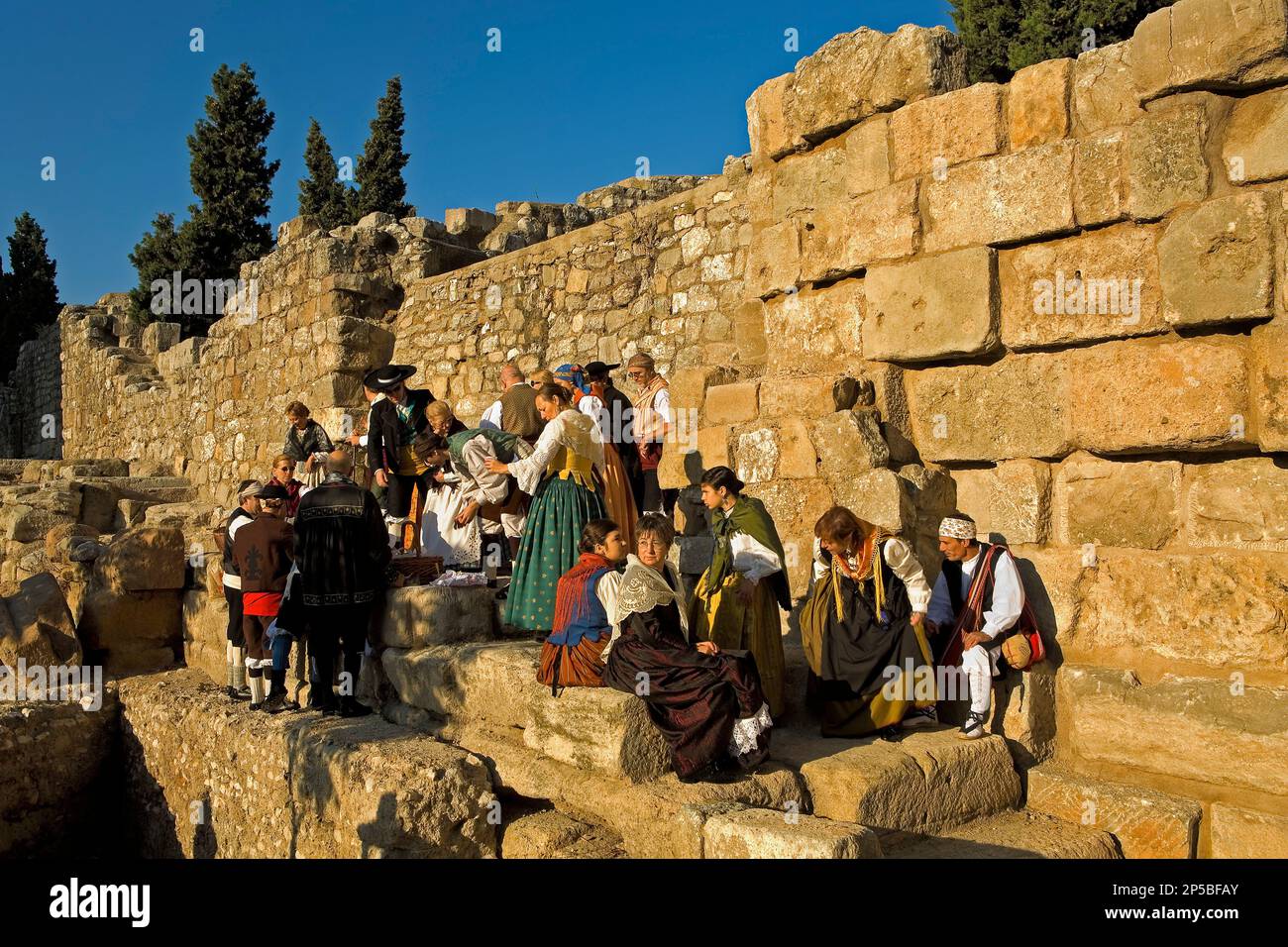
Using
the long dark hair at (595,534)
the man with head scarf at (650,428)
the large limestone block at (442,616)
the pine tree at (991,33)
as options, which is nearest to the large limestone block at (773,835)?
the long dark hair at (595,534)

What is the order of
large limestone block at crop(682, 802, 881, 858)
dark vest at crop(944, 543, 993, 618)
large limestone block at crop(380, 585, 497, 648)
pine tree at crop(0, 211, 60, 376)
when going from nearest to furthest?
large limestone block at crop(682, 802, 881, 858) → dark vest at crop(944, 543, 993, 618) → large limestone block at crop(380, 585, 497, 648) → pine tree at crop(0, 211, 60, 376)

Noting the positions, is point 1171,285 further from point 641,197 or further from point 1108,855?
point 641,197

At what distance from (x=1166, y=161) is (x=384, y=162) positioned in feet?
79.4

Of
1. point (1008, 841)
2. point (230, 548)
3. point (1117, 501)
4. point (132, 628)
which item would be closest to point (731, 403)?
point (1117, 501)

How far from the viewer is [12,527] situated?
1109cm

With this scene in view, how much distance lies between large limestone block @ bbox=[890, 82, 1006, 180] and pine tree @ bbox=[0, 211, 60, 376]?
97.1ft

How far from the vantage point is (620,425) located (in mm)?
6676

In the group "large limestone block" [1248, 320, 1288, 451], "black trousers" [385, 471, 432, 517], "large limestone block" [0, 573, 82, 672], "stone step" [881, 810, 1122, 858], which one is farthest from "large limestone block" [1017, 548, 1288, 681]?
"large limestone block" [0, 573, 82, 672]

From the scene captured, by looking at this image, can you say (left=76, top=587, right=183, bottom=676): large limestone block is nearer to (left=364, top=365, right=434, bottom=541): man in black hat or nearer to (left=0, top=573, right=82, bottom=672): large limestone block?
(left=0, top=573, right=82, bottom=672): large limestone block

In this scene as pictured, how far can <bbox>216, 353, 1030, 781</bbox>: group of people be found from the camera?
4.40 metres
